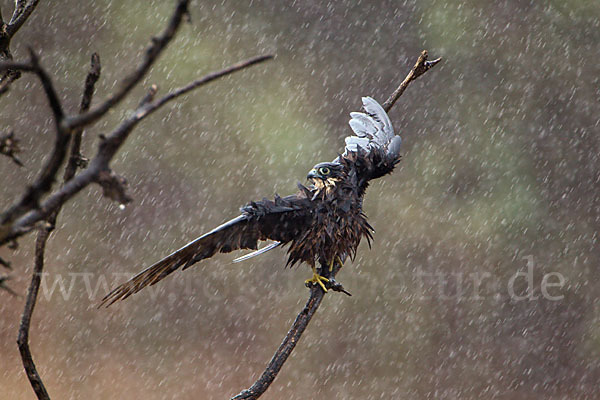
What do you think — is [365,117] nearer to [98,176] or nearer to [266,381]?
[266,381]

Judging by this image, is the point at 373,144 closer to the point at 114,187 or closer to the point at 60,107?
the point at 114,187

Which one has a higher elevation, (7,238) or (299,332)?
(7,238)

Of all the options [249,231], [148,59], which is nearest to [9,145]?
[148,59]

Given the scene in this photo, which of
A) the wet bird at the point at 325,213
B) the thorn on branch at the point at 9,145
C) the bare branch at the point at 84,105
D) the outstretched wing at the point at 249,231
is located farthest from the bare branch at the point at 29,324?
the wet bird at the point at 325,213

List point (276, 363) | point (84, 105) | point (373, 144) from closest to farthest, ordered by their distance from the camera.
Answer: point (84, 105) < point (276, 363) < point (373, 144)

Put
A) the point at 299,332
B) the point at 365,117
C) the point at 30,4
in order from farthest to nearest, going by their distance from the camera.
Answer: the point at 365,117 < the point at 299,332 < the point at 30,4

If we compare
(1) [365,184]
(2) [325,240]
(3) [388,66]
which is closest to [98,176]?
(2) [325,240]
